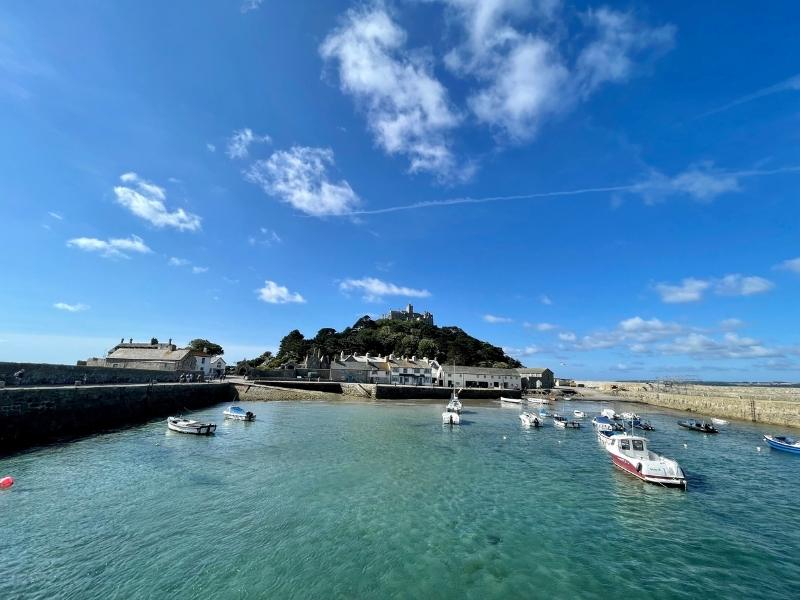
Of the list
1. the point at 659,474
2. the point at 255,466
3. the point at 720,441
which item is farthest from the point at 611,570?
the point at 720,441

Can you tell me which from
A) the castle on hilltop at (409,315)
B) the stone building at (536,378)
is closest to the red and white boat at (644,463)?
the stone building at (536,378)

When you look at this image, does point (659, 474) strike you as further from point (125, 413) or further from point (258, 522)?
point (125, 413)

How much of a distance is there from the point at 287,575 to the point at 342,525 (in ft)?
12.5

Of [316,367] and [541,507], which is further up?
[316,367]

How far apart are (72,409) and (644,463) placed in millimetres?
42265

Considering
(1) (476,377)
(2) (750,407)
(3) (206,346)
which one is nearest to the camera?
(2) (750,407)

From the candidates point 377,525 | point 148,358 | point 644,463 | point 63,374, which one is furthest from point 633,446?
point 148,358

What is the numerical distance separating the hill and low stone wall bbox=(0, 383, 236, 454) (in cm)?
7134

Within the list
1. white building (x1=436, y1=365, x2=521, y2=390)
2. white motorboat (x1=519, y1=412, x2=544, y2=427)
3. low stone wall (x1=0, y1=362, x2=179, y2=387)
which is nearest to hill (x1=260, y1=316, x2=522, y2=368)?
white building (x1=436, y1=365, x2=521, y2=390)

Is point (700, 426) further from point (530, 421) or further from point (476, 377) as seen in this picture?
point (476, 377)

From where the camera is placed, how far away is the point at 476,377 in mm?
99188

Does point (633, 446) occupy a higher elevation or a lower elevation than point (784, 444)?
higher

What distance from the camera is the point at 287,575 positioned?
11.5m

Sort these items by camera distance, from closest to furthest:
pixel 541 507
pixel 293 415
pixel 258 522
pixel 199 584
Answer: pixel 199 584 < pixel 258 522 < pixel 541 507 < pixel 293 415
